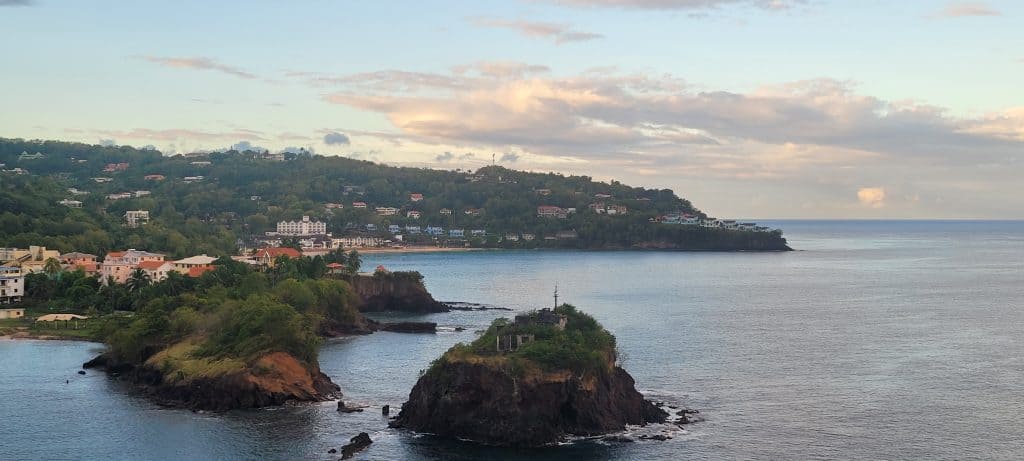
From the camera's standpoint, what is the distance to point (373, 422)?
1922 inches

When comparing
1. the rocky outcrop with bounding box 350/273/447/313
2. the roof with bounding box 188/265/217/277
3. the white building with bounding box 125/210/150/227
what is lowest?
the rocky outcrop with bounding box 350/273/447/313

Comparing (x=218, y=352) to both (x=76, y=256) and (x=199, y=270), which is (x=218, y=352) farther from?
(x=76, y=256)

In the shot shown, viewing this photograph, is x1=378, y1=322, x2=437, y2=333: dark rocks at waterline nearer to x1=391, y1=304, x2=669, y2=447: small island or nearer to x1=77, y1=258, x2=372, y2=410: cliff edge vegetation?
x1=77, y1=258, x2=372, y2=410: cliff edge vegetation

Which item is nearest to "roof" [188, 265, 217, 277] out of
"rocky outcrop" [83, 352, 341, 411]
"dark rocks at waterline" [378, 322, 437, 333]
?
"dark rocks at waterline" [378, 322, 437, 333]

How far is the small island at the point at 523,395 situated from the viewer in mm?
45094

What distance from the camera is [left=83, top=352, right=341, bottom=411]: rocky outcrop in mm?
52781

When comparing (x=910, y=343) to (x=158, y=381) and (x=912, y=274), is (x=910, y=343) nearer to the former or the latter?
(x=158, y=381)

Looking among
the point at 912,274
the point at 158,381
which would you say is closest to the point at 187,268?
the point at 158,381

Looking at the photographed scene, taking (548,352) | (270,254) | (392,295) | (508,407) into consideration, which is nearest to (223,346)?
(508,407)

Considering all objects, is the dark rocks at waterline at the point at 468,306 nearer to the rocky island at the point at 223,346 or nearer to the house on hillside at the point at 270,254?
the house on hillside at the point at 270,254

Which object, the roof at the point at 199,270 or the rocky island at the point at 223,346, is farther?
the roof at the point at 199,270

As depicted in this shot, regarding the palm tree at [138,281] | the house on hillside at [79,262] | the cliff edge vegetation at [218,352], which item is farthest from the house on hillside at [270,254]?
the cliff edge vegetation at [218,352]

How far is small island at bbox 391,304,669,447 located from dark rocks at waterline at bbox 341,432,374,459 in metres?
3.23

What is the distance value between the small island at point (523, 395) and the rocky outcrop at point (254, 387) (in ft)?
26.5
